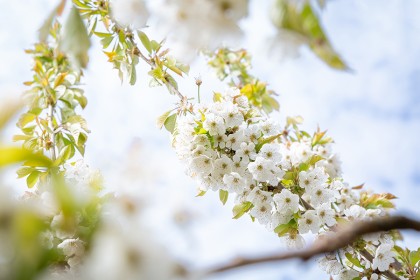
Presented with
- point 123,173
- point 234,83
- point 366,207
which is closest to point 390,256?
point 366,207

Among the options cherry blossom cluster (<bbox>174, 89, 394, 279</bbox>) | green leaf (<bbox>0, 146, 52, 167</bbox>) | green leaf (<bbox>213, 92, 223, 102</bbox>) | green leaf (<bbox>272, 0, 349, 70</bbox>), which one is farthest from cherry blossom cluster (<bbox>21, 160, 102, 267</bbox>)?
green leaf (<bbox>213, 92, 223, 102</bbox>)

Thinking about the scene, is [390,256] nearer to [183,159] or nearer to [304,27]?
[183,159]

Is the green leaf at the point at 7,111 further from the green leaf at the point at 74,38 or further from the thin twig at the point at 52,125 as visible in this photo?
the thin twig at the point at 52,125

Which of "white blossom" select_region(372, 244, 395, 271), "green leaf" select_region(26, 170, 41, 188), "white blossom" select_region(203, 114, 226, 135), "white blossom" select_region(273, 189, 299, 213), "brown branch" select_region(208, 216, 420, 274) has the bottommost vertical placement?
"brown branch" select_region(208, 216, 420, 274)

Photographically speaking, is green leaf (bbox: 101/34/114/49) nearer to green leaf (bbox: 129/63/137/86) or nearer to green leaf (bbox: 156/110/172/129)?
green leaf (bbox: 129/63/137/86)

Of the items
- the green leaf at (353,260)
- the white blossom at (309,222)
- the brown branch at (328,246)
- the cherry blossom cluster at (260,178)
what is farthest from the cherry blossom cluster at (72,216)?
the green leaf at (353,260)

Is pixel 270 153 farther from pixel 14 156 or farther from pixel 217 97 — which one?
pixel 14 156

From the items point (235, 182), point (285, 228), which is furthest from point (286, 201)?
point (235, 182)

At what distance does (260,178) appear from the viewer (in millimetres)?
1630

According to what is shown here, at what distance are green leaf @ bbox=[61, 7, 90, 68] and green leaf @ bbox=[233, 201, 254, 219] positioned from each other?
3.88 ft

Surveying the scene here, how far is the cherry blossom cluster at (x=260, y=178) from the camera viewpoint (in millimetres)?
1615

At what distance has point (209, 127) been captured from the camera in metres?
1.64

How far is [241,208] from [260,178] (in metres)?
0.16

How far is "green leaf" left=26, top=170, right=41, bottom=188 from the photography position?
158 cm
